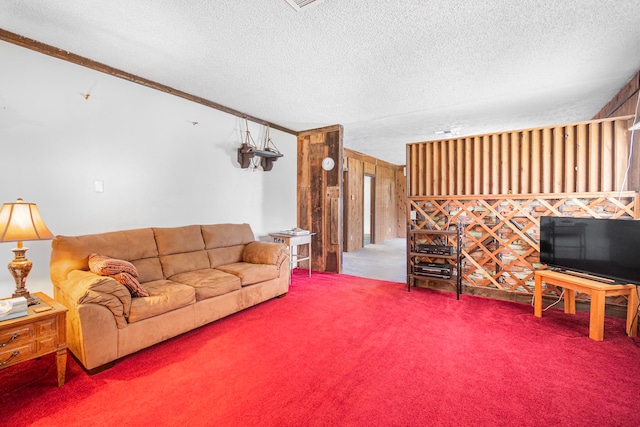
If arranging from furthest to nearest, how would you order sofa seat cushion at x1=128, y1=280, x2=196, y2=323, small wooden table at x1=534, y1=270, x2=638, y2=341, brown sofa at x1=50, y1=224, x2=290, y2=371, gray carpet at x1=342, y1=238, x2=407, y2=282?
gray carpet at x1=342, y1=238, x2=407, y2=282
small wooden table at x1=534, y1=270, x2=638, y2=341
sofa seat cushion at x1=128, y1=280, x2=196, y2=323
brown sofa at x1=50, y1=224, x2=290, y2=371

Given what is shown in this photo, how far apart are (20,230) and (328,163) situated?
143 inches

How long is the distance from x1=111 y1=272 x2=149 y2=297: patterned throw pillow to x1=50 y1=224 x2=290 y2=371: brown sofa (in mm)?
51

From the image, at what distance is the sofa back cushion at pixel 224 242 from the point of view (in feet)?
10.6

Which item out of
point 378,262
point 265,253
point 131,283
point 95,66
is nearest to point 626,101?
point 378,262

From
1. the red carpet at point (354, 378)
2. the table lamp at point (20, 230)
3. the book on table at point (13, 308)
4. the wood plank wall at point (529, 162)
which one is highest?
the wood plank wall at point (529, 162)

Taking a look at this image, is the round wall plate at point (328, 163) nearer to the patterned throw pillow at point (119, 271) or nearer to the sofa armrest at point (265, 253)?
the sofa armrest at point (265, 253)

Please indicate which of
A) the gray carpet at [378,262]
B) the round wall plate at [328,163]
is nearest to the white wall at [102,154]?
the round wall plate at [328,163]

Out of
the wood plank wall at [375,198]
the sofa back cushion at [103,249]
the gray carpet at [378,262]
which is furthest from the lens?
the wood plank wall at [375,198]

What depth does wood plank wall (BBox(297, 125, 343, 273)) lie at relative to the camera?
15.0 ft

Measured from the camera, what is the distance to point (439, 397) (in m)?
1.64

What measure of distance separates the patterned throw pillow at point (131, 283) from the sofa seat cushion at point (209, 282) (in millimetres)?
421

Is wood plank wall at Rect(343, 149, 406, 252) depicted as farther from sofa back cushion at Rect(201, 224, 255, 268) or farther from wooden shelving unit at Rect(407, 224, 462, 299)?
sofa back cushion at Rect(201, 224, 255, 268)

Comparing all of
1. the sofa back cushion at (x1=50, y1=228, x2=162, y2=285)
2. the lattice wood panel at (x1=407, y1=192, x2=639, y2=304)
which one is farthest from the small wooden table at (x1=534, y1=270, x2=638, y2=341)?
the sofa back cushion at (x1=50, y1=228, x2=162, y2=285)

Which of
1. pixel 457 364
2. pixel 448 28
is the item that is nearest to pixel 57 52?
pixel 448 28
